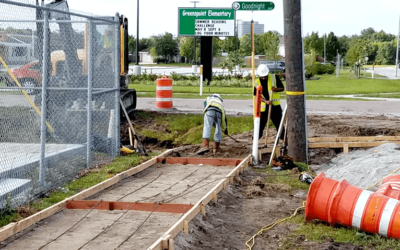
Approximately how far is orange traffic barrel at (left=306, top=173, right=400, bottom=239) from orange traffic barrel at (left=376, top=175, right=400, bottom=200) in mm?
451

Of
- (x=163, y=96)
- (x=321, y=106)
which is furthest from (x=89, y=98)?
(x=321, y=106)

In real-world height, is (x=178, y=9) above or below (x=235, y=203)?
above

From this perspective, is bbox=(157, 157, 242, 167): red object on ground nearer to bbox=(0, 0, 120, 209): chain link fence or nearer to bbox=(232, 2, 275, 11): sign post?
bbox=(0, 0, 120, 209): chain link fence

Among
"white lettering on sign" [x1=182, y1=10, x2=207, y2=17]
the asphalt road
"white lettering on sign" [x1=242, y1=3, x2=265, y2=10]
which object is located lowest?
the asphalt road

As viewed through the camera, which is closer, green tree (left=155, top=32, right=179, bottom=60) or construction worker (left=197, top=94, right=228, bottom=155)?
construction worker (left=197, top=94, right=228, bottom=155)

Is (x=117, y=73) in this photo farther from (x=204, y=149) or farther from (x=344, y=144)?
(x=344, y=144)

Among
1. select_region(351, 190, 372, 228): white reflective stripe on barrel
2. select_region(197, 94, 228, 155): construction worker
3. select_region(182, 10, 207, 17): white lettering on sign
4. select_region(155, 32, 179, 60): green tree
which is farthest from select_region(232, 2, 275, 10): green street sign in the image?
select_region(155, 32, 179, 60): green tree

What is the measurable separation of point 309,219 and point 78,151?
193 inches

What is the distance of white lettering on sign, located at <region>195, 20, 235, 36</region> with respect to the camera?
31266 millimetres

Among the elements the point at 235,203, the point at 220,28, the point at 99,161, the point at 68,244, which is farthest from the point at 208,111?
the point at 220,28

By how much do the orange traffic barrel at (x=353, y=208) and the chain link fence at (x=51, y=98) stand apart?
4.05m

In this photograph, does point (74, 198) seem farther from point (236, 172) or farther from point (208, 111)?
point (208, 111)

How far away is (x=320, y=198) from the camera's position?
6.93m

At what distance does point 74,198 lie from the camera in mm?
7801
